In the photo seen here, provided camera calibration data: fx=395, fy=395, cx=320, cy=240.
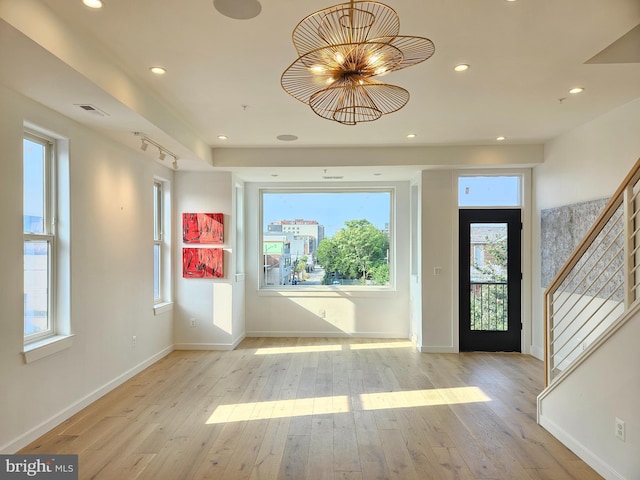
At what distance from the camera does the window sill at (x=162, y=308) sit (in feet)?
17.1

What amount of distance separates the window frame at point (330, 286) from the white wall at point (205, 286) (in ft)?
3.21

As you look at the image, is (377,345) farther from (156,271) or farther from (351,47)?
(351,47)

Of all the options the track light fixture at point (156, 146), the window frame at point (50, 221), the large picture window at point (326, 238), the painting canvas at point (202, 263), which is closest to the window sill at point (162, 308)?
the painting canvas at point (202, 263)

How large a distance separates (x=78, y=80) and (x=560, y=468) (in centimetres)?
411

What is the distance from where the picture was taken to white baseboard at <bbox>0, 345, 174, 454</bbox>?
283 centimetres

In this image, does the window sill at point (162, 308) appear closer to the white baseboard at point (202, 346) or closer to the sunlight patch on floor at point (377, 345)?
the white baseboard at point (202, 346)

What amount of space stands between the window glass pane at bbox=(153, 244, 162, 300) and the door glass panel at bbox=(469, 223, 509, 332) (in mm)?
4421

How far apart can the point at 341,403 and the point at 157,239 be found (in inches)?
135

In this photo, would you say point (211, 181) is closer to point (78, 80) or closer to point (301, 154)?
point (301, 154)

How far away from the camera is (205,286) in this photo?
5758 millimetres

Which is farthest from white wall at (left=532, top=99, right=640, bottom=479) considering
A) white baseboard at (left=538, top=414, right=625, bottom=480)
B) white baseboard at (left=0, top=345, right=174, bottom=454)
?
white baseboard at (left=0, top=345, right=174, bottom=454)

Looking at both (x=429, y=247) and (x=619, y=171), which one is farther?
(x=429, y=247)

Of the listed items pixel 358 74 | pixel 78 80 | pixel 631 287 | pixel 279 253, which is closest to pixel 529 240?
A: pixel 631 287

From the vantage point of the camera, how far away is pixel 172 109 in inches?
154
